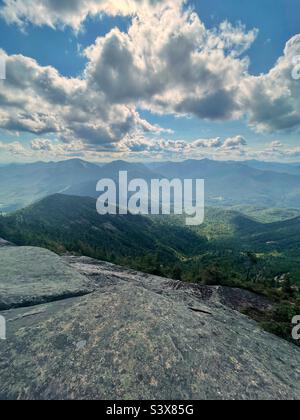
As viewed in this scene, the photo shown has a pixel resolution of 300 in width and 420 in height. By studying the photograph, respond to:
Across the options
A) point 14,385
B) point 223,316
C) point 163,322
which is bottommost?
point 223,316

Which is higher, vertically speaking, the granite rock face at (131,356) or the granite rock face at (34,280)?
the granite rock face at (34,280)

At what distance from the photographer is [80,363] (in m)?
15.9

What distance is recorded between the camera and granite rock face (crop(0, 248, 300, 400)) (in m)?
14.7

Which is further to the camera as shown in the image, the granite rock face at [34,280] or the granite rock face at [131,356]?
the granite rock face at [34,280]

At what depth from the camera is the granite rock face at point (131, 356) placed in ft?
48.2

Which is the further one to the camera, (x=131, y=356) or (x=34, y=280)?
(x=34, y=280)

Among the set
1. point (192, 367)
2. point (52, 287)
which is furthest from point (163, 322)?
point (52, 287)

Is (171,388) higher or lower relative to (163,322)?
lower

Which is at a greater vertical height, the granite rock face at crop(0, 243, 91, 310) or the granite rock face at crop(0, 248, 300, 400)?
the granite rock face at crop(0, 243, 91, 310)

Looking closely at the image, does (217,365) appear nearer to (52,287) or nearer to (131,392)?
(131,392)

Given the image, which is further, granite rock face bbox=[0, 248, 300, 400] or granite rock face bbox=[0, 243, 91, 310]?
granite rock face bbox=[0, 243, 91, 310]

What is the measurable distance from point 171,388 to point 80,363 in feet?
20.1

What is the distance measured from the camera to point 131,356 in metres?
16.5
